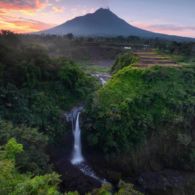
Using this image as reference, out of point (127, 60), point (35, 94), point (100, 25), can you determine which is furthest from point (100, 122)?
point (100, 25)

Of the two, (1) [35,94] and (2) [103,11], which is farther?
(2) [103,11]

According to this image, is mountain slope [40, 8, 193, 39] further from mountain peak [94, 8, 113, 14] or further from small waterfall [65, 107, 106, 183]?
small waterfall [65, 107, 106, 183]

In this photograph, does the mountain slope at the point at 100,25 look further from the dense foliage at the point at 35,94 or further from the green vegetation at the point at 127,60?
the dense foliage at the point at 35,94

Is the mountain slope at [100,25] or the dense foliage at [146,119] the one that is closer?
the dense foliage at [146,119]

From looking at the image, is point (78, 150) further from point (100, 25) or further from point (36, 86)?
point (100, 25)

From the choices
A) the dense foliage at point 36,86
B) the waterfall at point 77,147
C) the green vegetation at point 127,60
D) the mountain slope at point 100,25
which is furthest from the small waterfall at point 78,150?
the mountain slope at point 100,25

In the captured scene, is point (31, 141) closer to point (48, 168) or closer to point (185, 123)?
point (48, 168)

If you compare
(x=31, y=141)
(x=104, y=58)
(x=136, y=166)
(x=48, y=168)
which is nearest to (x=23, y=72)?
(x=31, y=141)

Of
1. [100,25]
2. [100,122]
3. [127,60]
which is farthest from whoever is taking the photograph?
[100,25]
